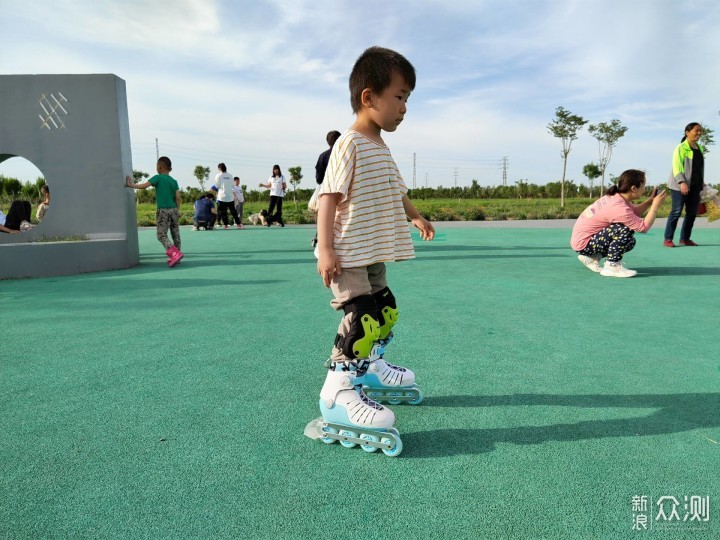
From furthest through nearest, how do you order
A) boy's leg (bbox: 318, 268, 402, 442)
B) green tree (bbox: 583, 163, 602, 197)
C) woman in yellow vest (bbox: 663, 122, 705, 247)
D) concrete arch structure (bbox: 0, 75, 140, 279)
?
1. green tree (bbox: 583, 163, 602, 197)
2. woman in yellow vest (bbox: 663, 122, 705, 247)
3. concrete arch structure (bbox: 0, 75, 140, 279)
4. boy's leg (bbox: 318, 268, 402, 442)

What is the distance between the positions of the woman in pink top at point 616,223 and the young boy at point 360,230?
4591 millimetres

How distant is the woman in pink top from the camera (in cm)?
590

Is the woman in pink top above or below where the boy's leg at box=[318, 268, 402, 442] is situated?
above

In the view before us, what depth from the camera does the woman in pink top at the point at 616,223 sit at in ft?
19.4

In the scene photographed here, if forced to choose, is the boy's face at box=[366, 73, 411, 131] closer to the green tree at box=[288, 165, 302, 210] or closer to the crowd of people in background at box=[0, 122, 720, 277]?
the crowd of people in background at box=[0, 122, 720, 277]

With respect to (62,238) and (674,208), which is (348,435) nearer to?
(62,238)

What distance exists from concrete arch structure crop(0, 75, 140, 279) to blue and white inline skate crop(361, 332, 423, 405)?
577 centimetres

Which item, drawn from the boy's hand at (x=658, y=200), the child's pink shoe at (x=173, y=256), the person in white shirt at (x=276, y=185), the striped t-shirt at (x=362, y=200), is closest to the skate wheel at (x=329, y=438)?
the striped t-shirt at (x=362, y=200)

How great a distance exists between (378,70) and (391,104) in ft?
0.48

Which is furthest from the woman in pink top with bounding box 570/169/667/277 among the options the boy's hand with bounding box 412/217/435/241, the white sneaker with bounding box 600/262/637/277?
the boy's hand with bounding box 412/217/435/241

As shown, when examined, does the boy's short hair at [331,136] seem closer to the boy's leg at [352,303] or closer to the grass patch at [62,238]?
the grass patch at [62,238]

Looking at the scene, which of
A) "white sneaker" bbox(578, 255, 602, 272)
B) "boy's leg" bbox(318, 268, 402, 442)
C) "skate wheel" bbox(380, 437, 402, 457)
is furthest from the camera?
"white sneaker" bbox(578, 255, 602, 272)

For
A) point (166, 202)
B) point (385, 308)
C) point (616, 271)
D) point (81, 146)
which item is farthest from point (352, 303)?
point (81, 146)

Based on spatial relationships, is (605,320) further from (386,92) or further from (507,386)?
(386,92)
